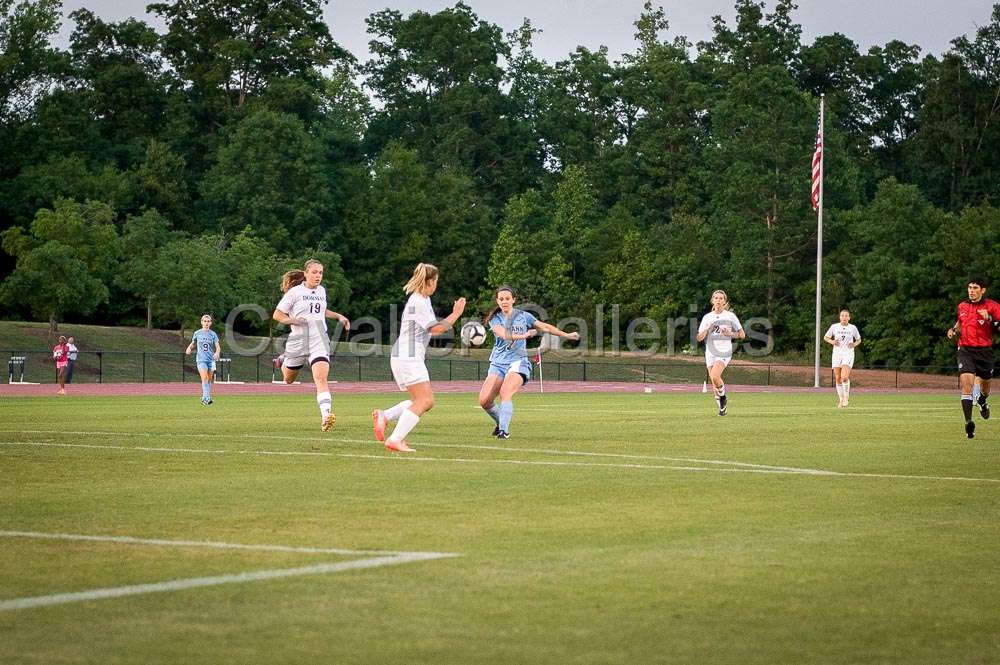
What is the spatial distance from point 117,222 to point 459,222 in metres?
23.5

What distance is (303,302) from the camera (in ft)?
68.3

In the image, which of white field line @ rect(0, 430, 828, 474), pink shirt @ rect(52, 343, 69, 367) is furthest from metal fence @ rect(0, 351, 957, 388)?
white field line @ rect(0, 430, 828, 474)

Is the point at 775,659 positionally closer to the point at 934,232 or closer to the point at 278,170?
the point at 934,232

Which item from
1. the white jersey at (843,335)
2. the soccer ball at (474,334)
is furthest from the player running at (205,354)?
the soccer ball at (474,334)

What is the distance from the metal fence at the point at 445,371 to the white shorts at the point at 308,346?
135 ft

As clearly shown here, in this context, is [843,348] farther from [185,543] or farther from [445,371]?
[445,371]

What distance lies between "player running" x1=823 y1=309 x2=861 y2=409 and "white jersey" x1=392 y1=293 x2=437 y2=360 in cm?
1938

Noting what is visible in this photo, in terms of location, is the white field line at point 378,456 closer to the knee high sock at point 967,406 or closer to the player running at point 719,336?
the knee high sock at point 967,406

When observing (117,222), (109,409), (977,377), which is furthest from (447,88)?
(977,377)

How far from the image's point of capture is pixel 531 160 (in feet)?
379

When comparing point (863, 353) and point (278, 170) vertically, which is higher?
point (278, 170)

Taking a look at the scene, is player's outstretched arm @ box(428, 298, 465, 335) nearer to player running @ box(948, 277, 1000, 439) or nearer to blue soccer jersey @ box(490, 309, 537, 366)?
blue soccer jersey @ box(490, 309, 537, 366)

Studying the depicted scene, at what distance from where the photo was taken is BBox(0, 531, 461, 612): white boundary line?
7086 millimetres

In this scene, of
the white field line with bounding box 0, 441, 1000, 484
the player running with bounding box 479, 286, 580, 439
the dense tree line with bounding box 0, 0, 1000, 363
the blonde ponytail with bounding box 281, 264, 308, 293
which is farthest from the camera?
the dense tree line with bounding box 0, 0, 1000, 363
